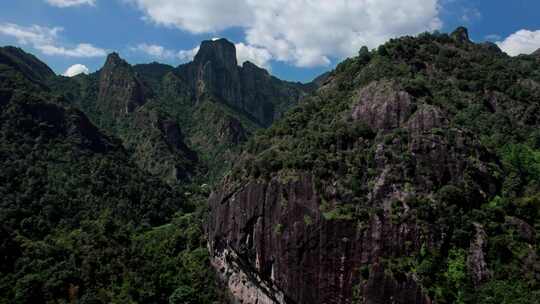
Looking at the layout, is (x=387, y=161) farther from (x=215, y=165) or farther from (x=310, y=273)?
(x=215, y=165)

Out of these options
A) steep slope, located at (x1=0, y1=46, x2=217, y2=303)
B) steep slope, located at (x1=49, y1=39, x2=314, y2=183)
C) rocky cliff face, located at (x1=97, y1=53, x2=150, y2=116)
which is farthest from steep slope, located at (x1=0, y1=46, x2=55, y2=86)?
steep slope, located at (x1=0, y1=46, x2=217, y2=303)

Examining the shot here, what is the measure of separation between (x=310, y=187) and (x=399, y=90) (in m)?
16.6

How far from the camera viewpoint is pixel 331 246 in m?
38.8

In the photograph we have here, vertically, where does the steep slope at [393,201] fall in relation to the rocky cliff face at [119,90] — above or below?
below

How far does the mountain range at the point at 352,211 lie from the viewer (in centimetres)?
3616

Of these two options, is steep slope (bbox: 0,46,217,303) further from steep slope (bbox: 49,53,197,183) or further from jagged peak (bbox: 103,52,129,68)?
jagged peak (bbox: 103,52,129,68)

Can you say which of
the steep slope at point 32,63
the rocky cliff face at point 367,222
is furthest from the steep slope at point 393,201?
the steep slope at point 32,63

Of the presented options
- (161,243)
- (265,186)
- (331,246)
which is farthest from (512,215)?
(161,243)

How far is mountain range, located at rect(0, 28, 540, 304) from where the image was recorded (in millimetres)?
36156

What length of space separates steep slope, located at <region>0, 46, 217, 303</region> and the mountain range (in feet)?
0.99

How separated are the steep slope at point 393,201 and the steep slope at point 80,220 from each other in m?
9.17

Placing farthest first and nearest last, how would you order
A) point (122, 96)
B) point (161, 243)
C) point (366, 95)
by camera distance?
point (122, 96) → point (161, 243) → point (366, 95)

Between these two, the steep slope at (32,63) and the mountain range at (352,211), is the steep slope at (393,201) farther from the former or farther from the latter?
the steep slope at (32,63)

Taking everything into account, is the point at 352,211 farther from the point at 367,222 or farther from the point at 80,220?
the point at 80,220
